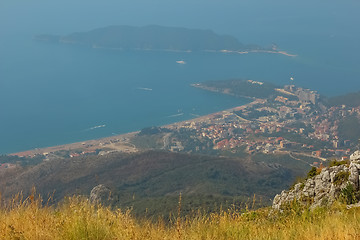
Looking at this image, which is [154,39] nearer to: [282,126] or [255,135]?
[282,126]

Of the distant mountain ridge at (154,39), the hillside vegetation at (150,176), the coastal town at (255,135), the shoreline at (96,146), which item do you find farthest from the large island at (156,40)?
the hillside vegetation at (150,176)

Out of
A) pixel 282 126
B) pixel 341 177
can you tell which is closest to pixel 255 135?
pixel 282 126

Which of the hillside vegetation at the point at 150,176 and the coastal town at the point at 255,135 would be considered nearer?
the hillside vegetation at the point at 150,176

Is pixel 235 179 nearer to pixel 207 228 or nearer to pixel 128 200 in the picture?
pixel 128 200

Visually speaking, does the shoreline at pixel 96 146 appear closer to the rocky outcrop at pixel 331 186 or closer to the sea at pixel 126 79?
the sea at pixel 126 79

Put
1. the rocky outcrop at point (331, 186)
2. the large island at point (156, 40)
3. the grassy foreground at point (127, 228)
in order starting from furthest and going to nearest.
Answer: the large island at point (156, 40), the rocky outcrop at point (331, 186), the grassy foreground at point (127, 228)

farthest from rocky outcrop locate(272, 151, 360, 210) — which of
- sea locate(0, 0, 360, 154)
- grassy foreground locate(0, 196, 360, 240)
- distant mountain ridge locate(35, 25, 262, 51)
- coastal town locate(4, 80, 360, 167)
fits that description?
distant mountain ridge locate(35, 25, 262, 51)

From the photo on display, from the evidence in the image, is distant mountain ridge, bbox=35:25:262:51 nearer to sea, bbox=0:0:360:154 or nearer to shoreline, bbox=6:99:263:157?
sea, bbox=0:0:360:154
